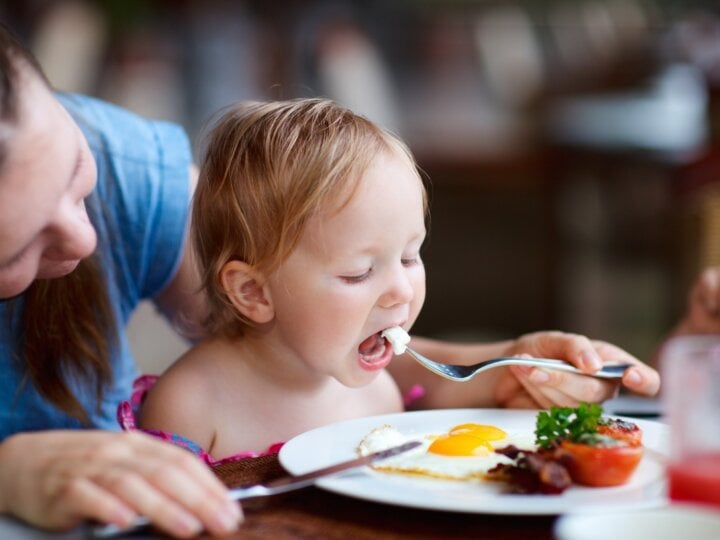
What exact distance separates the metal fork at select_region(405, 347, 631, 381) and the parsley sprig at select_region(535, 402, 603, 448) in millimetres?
259

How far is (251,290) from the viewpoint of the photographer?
4.35 ft

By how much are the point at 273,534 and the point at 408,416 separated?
0.42 meters

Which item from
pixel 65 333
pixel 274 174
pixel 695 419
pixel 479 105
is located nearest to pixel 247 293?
pixel 274 174

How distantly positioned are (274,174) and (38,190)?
0.36 meters

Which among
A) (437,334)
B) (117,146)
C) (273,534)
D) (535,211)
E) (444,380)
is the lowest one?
(437,334)

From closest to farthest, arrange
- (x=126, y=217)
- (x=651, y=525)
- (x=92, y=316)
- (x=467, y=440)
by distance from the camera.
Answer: (x=651, y=525) < (x=467, y=440) < (x=92, y=316) < (x=126, y=217)

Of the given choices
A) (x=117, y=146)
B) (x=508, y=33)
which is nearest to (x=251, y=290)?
(x=117, y=146)

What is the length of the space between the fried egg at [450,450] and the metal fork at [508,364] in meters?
0.14

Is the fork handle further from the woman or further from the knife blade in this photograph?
the knife blade

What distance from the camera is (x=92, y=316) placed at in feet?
4.72

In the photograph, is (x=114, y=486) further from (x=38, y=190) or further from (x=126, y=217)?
(x=126, y=217)

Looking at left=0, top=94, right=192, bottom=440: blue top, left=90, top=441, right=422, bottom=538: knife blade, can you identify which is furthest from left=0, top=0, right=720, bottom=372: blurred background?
left=90, top=441, right=422, bottom=538: knife blade

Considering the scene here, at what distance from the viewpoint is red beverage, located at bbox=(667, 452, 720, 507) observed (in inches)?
32.5

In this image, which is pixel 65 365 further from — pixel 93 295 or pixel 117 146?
pixel 117 146
